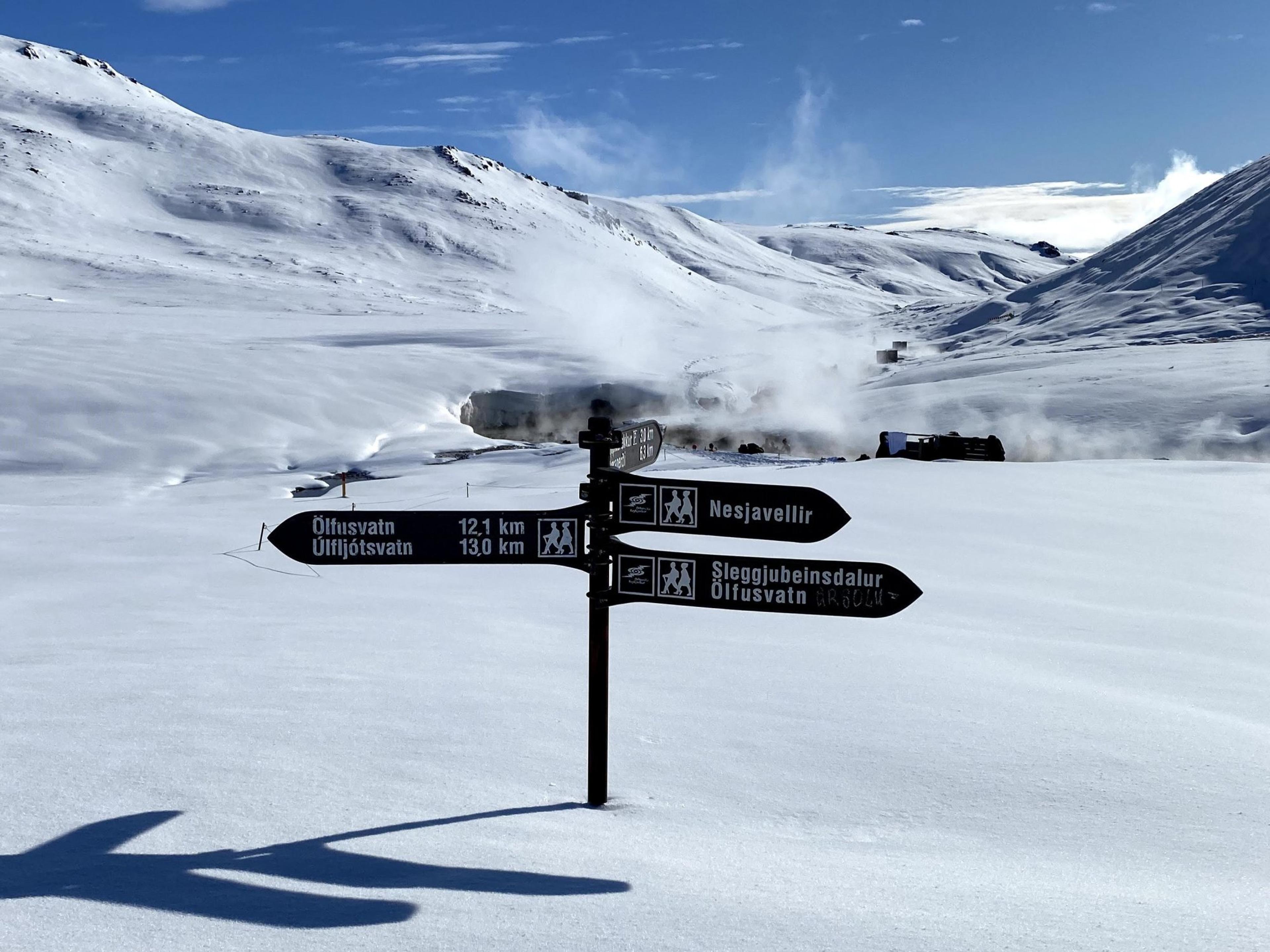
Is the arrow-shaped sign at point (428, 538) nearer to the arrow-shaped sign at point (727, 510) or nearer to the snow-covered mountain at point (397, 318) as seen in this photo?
the arrow-shaped sign at point (727, 510)

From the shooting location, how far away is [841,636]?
6.33 m

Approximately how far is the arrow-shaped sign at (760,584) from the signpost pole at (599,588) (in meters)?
0.06

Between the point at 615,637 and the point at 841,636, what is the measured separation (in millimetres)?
1396

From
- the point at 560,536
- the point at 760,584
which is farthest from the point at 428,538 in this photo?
the point at 760,584

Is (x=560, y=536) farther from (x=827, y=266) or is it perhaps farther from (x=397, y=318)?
(x=827, y=266)

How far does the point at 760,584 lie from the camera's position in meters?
3.46

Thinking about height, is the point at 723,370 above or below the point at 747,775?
above

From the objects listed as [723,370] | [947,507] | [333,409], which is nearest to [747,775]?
[947,507]

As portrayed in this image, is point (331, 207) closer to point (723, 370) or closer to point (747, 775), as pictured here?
point (723, 370)

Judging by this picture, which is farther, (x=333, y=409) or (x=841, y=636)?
(x=333, y=409)

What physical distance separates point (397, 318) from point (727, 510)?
2151 inches

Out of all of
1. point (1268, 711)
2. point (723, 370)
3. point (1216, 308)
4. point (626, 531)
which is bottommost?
point (1268, 711)

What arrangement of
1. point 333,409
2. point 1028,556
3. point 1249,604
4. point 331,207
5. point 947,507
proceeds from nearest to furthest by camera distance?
1. point 1249,604
2. point 1028,556
3. point 947,507
4. point 333,409
5. point 331,207

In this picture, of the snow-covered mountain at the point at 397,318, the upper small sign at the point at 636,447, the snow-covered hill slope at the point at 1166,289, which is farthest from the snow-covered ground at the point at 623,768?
the snow-covered hill slope at the point at 1166,289
